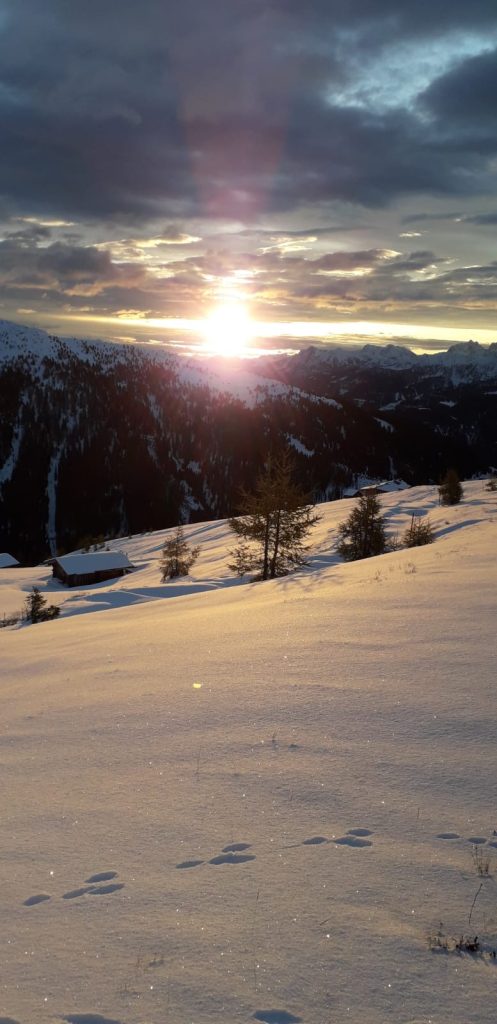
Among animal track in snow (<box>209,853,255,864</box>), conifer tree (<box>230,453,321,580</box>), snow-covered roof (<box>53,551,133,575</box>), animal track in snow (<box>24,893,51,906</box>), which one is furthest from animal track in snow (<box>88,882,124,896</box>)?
snow-covered roof (<box>53,551,133,575</box>)

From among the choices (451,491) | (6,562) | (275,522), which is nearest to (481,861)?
(275,522)

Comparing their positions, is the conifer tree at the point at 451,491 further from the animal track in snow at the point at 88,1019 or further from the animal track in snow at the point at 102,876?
the animal track in snow at the point at 88,1019

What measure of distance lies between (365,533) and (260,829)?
23.7 metres

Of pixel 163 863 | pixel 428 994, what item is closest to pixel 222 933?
pixel 163 863

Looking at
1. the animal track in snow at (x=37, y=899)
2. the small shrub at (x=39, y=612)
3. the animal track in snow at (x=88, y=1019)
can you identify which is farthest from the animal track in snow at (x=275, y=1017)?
the small shrub at (x=39, y=612)

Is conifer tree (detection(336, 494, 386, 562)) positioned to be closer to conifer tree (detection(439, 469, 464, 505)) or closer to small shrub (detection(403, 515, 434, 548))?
small shrub (detection(403, 515, 434, 548))

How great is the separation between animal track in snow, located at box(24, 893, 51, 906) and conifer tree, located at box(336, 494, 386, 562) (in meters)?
24.1

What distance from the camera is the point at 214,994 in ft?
9.99

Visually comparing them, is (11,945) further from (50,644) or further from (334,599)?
(50,644)

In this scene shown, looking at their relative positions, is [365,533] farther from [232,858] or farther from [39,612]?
[232,858]

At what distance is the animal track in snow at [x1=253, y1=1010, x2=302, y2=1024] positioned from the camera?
286cm

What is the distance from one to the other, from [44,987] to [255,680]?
449 cm

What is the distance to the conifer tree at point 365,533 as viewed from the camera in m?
27.3

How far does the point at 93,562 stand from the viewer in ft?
167
